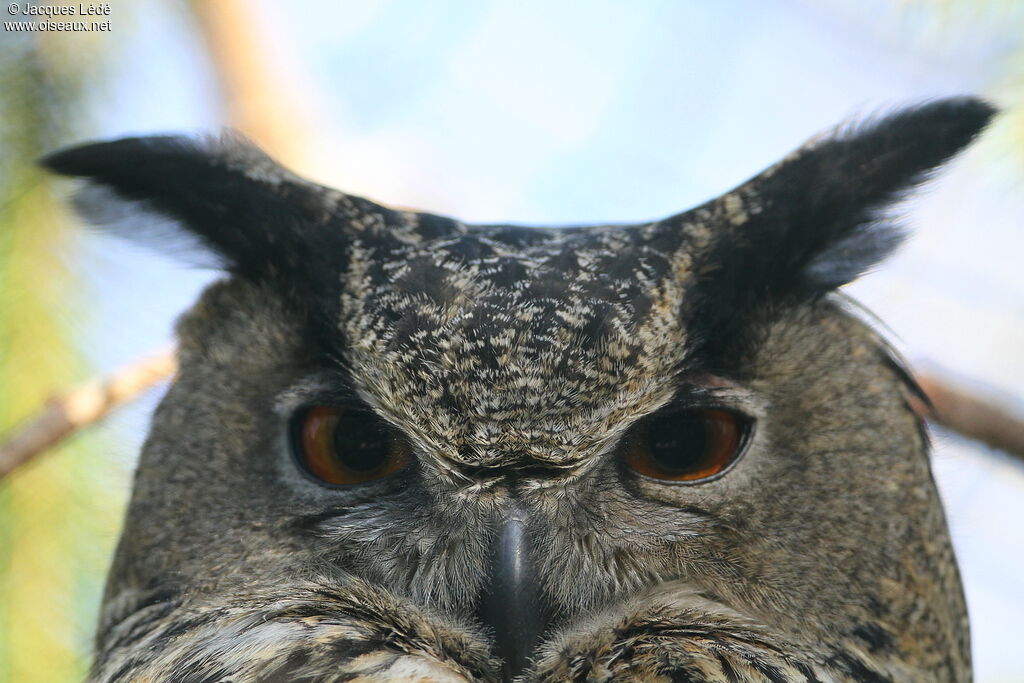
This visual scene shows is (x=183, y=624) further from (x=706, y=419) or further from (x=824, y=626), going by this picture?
(x=824, y=626)

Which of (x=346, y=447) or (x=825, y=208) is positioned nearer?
(x=346, y=447)

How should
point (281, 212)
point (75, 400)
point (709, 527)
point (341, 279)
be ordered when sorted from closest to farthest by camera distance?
point (709, 527)
point (341, 279)
point (281, 212)
point (75, 400)

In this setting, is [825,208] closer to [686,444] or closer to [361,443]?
[686,444]

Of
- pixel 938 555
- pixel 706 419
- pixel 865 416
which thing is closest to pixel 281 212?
pixel 706 419

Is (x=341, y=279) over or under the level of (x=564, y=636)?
over

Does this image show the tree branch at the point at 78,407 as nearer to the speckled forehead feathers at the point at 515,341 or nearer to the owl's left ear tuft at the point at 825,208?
the speckled forehead feathers at the point at 515,341

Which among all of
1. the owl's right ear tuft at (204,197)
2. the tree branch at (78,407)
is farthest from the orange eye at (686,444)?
the tree branch at (78,407)

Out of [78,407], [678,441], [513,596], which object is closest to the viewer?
[513,596]

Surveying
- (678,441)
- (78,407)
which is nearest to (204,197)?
(78,407)
